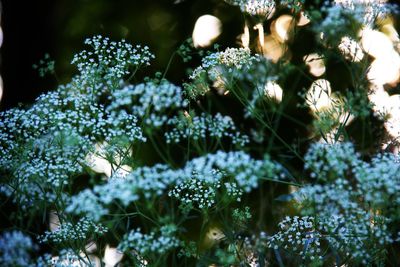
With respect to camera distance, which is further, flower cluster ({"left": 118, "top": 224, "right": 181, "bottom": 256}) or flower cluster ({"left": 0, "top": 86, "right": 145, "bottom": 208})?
flower cluster ({"left": 0, "top": 86, "right": 145, "bottom": 208})

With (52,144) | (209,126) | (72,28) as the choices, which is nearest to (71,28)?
(72,28)

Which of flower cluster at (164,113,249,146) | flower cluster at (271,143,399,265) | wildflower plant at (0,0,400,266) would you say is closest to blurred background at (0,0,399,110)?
wildflower plant at (0,0,400,266)

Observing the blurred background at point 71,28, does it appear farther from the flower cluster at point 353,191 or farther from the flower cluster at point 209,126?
the flower cluster at point 353,191

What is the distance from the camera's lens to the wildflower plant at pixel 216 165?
5.65 feet

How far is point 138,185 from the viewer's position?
1602 millimetres

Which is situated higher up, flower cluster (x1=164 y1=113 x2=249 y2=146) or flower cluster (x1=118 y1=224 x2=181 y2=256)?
flower cluster (x1=164 y1=113 x2=249 y2=146)

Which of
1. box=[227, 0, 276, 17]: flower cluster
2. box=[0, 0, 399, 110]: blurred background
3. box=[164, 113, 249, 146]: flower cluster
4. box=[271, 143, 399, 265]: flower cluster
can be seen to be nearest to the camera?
box=[271, 143, 399, 265]: flower cluster

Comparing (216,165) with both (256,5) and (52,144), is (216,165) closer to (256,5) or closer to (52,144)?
(52,144)

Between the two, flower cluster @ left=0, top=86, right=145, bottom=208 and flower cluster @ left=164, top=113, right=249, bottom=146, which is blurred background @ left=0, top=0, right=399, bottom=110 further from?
flower cluster @ left=164, top=113, right=249, bottom=146

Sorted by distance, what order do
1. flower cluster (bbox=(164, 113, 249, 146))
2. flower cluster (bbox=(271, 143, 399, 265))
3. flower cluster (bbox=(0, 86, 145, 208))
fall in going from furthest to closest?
1. flower cluster (bbox=(0, 86, 145, 208))
2. flower cluster (bbox=(164, 113, 249, 146))
3. flower cluster (bbox=(271, 143, 399, 265))

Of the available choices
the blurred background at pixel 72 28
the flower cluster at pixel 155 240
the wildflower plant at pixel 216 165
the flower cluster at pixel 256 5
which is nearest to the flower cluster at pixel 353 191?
the wildflower plant at pixel 216 165

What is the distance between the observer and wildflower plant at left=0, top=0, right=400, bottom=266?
1.72m

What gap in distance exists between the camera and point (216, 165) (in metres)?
2.30

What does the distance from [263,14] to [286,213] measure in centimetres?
110
